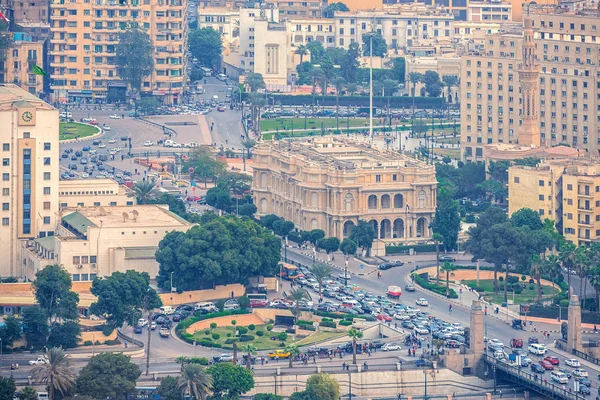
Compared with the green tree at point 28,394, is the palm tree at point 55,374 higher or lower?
higher

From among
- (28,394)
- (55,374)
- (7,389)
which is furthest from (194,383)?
(7,389)

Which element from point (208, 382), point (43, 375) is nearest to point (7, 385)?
point (43, 375)

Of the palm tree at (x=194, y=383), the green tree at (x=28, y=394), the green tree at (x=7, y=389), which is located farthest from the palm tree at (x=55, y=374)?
the palm tree at (x=194, y=383)

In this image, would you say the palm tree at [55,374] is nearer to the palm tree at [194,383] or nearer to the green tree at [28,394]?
the green tree at [28,394]

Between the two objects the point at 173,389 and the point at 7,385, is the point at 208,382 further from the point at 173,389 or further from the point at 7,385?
the point at 7,385

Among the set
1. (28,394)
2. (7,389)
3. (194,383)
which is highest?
(194,383)

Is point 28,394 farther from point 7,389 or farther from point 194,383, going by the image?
point 194,383

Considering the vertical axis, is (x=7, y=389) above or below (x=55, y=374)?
below

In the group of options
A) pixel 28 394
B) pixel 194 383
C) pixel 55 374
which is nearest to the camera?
pixel 28 394
